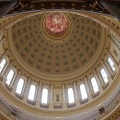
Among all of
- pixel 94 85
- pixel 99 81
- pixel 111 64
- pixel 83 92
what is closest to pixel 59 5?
pixel 111 64

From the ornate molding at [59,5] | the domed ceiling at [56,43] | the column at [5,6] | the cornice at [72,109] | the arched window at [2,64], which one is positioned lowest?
the column at [5,6]

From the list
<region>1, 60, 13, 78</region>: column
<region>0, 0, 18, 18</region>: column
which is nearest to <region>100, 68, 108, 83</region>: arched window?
<region>1, 60, 13, 78</region>: column

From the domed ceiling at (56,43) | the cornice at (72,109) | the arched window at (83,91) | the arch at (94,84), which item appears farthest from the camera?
the domed ceiling at (56,43)

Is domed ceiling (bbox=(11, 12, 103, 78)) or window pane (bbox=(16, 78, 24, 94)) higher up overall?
domed ceiling (bbox=(11, 12, 103, 78))

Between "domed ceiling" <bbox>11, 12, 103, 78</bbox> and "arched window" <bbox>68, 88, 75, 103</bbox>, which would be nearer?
"arched window" <bbox>68, 88, 75, 103</bbox>

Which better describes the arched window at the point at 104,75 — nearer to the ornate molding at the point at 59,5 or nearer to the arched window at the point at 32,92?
the arched window at the point at 32,92

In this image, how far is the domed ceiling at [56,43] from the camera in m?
32.4

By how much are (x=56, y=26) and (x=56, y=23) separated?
0.42 m

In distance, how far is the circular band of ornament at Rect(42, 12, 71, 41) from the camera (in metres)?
34.4

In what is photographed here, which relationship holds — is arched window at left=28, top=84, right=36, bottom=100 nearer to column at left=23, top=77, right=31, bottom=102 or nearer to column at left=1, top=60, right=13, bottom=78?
Answer: column at left=23, top=77, right=31, bottom=102

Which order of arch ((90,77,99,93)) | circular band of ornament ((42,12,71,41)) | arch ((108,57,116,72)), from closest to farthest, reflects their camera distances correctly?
arch ((108,57,116,72)) → arch ((90,77,99,93)) → circular band of ornament ((42,12,71,41))

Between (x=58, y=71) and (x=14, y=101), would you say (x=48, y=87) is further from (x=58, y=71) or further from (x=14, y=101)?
(x=14, y=101)

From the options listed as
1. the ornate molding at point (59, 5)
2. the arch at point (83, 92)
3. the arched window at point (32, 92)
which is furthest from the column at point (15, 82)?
the ornate molding at point (59, 5)

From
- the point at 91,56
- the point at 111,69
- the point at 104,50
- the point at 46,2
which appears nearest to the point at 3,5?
the point at 46,2
